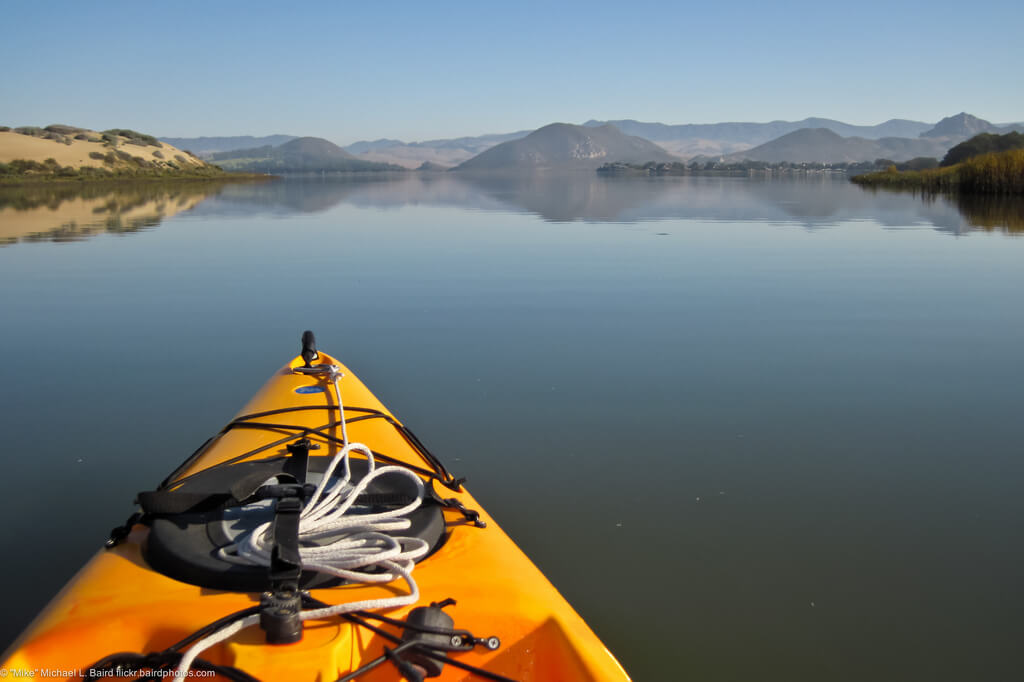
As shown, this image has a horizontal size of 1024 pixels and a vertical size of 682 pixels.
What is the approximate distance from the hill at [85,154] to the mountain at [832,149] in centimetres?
12153

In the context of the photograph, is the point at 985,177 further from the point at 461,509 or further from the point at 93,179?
the point at 93,179

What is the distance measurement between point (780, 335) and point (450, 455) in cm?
338

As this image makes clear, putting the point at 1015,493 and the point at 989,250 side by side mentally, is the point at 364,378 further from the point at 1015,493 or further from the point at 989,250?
the point at 989,250

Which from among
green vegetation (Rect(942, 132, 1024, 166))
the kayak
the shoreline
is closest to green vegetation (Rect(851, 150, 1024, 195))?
green vegetation (Rect(942, 132, 1024, 166))

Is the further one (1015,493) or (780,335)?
(780,335)

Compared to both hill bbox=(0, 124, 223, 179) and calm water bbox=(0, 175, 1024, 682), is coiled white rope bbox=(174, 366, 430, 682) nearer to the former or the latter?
calm water bbox=(0, 175, 1024, 682)

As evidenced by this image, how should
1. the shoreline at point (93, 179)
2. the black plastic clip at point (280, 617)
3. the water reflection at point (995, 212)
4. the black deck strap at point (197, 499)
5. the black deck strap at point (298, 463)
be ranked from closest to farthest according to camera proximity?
the black plastic clip at point (280, 617), the black deck strap at point (197, 499), the black deck strap at point (298, 463), the water reflection at point (995, 212), the shoreline at point (93, 179)

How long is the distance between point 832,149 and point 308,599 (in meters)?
194

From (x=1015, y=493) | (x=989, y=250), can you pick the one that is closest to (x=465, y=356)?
(x=1015, y=493)

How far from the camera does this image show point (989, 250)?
11.1 metres

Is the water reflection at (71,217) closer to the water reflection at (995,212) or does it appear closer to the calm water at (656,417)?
the calm water at (656,417)

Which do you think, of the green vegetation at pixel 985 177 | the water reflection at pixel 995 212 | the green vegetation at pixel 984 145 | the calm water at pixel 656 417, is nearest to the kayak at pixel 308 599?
the calm water at pixel 656 417

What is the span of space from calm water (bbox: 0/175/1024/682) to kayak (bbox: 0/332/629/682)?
2.52 ft

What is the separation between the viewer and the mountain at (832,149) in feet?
531
